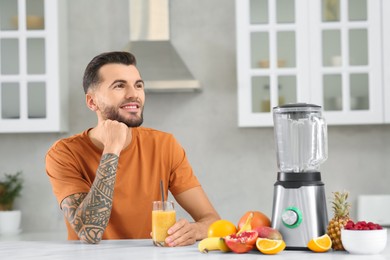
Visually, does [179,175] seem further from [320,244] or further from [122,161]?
[320,244]

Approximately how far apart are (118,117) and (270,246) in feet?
3.04

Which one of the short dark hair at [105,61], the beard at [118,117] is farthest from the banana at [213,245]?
the short dark hair at [105,61]

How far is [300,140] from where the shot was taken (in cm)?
218

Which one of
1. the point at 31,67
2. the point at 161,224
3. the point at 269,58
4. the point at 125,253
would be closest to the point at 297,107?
the point at 161,224

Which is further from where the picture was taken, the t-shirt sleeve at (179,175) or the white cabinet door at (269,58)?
the white cabinet door at (269,58)

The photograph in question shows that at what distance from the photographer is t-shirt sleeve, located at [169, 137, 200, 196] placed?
8.70 feet

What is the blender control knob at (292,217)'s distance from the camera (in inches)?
76.1

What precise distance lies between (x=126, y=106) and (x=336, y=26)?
1.77 m

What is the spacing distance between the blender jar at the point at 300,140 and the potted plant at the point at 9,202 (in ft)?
7.40

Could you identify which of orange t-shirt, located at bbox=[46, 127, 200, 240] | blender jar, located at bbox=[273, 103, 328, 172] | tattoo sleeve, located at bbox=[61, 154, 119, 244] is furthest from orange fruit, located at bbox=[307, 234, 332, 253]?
orange t-shirt, located at bbox=[46, 127, 200, 240]

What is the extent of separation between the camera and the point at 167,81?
3.78 metres

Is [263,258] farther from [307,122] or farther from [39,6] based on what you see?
[39,6]

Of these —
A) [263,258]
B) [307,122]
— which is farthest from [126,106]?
[263,258]

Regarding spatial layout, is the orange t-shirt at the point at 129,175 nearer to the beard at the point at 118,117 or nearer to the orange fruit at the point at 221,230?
the beard at the point at 118,117
